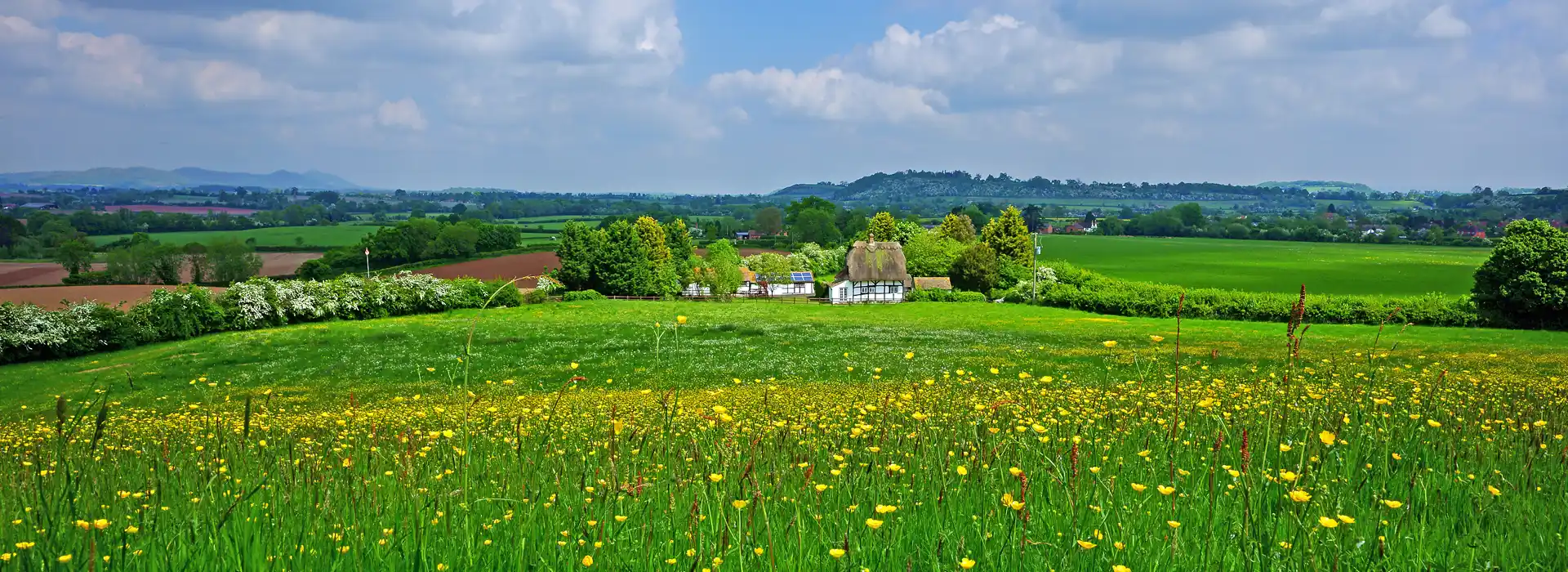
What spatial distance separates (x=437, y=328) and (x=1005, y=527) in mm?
43398

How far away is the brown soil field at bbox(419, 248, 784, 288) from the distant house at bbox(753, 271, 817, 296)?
2191 cm

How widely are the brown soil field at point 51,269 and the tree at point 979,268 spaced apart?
279ft

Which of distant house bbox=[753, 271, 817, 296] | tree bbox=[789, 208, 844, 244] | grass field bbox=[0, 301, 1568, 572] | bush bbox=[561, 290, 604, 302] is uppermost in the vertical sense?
grass field bbox=[0, 301, 1568, 572]

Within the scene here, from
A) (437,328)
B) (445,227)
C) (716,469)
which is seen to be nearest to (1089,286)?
(437,328)

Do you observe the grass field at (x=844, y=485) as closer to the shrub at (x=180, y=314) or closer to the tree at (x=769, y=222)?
the shrub at (x=180, y=314)

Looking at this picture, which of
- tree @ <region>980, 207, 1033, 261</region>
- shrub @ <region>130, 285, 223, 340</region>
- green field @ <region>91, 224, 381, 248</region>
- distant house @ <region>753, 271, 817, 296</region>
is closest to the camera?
shrub @ <region>130, 285, 223, 340</region>

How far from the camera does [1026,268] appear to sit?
8256cm

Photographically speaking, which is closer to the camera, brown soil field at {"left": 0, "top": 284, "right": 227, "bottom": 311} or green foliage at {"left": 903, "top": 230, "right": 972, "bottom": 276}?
brown soil field at {"left": 0, "top": 284, "right": 227, "bottom": 311}

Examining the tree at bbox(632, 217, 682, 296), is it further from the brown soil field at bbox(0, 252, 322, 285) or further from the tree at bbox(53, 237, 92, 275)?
the tree at bbox(53, 237, 92, 275)

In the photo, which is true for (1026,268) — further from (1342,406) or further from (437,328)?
(1342,406)

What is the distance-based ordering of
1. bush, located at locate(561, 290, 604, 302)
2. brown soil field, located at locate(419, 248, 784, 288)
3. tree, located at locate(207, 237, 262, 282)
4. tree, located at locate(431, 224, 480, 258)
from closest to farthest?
bush, located at locate(561, 290, 604, 302) → brown soil field, located at locate(419, 248, 784, 288) → tree, located at locate(207, 237, 262, 282) → tree, located at locate(431, 224, 480, 258)

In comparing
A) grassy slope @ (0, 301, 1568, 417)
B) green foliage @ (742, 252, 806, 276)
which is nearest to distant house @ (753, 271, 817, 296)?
green foliage @ (742, 252, 806, 276)

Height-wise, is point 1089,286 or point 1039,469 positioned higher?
point 1039,469

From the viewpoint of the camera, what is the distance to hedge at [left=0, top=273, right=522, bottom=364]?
36.2 metres
